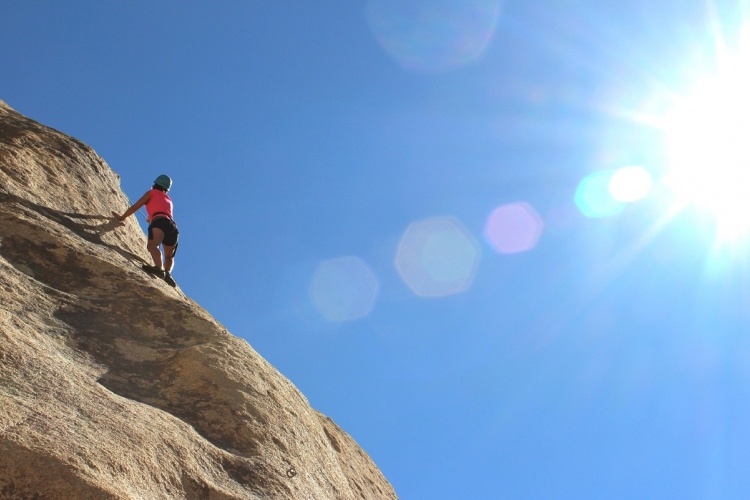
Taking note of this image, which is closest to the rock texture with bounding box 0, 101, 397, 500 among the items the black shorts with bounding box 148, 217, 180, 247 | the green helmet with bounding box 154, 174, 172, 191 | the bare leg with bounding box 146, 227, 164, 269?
the bare leg with bounding box 146, 227, 164, 269

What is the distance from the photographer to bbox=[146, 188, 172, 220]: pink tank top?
426 inches

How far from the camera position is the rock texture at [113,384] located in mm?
4324

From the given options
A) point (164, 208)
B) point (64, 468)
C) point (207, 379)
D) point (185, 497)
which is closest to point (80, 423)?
point (64, 468)

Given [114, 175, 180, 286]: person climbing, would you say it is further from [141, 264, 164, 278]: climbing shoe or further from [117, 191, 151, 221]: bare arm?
[141, 264, 164, 278]: climbing shoe

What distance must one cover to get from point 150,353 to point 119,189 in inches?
236

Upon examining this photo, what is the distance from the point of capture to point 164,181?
11.1 metres

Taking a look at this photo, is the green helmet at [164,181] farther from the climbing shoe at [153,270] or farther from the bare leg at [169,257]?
the climbing shoe at [153,270]

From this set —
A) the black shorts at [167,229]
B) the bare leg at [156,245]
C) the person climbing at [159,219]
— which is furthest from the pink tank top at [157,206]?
the bare leg at [156,245]

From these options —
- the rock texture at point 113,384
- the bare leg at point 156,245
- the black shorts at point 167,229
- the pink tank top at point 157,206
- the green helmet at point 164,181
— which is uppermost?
the green helmet at point 164,181

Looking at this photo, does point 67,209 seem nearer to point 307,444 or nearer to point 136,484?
point 307,444

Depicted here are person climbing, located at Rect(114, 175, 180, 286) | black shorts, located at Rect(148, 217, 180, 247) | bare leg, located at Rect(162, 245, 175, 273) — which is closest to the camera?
person climbing, located at Rect(114, 175, 180, 286)

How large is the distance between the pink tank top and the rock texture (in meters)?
0.68

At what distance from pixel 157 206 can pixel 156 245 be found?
0.73 metres

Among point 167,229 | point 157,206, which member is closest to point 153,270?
point 167,229
